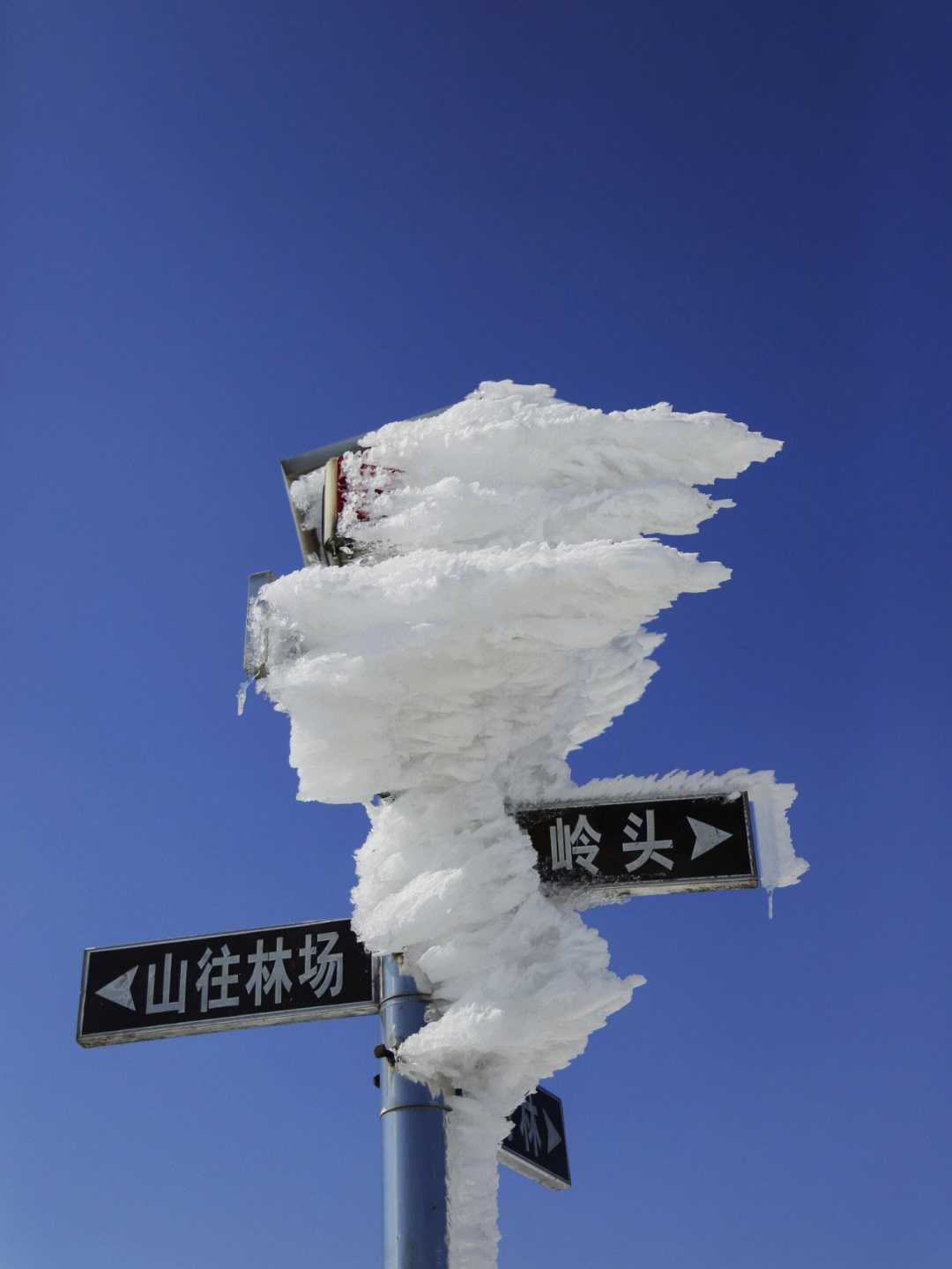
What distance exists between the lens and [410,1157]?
12.7 ft

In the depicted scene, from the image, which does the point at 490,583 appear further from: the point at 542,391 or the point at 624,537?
the point at 542,391

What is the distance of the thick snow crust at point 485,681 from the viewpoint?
13.0 ft

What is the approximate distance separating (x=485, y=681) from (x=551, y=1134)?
200 centimetres

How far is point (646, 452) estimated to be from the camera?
4.48m

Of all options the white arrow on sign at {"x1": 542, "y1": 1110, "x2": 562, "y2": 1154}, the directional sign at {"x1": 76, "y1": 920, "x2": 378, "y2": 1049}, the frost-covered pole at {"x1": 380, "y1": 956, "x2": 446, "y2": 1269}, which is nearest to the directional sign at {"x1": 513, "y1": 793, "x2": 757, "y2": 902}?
the frost-covered pole at {"x1": 380, "y1": 956, "x2": 446, "y2": 1269}

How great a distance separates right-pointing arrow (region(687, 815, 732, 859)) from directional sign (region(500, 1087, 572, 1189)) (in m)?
1.18

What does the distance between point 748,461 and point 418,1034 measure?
243cm

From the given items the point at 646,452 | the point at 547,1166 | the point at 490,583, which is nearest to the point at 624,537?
the point at 646,452

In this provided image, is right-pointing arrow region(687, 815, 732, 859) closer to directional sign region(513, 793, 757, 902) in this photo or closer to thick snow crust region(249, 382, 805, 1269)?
A: directional sign region(513, 793, 757, 902)

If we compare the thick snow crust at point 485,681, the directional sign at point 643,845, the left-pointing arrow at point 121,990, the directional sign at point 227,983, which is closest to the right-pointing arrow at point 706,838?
the directional sign at point 643,845

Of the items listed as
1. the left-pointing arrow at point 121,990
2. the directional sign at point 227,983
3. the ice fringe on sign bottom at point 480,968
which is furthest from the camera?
the left-pointing arrow at point 121,990

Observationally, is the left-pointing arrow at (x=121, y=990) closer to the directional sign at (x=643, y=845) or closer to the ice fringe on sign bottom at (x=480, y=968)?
the ice fringe on sign bottom at (x=480, y=968)

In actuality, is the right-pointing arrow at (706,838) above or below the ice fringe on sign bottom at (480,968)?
above

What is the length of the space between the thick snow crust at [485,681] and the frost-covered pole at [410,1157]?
7 cm
